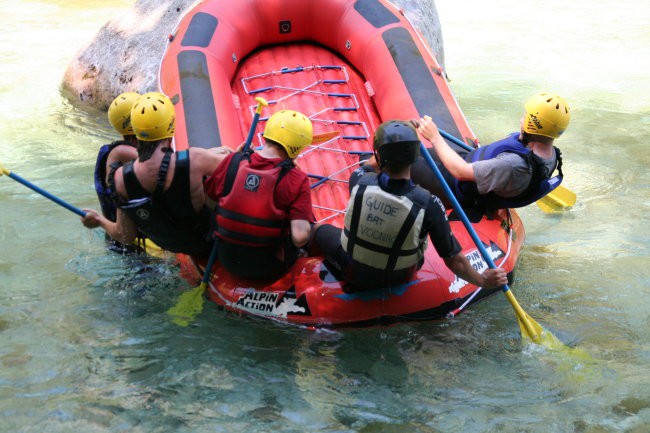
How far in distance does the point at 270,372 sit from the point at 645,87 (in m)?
6.88

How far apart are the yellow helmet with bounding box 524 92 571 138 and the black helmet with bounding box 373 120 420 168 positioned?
0.91 m

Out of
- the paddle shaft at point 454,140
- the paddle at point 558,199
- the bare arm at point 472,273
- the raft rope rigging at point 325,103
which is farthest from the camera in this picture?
the paddle at point 558,199

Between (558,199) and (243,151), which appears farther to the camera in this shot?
(558,199)

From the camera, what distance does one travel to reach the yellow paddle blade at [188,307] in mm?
3703

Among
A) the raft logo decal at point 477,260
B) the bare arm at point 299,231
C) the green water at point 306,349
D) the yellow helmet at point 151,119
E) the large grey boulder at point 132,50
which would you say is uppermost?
the yellow helmet at point 151,119

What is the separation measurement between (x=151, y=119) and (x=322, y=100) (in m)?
2.01

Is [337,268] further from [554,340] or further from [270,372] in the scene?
[554,340]

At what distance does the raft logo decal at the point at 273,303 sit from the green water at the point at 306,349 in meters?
0.10

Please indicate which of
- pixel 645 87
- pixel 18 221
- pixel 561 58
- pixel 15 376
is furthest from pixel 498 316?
pixel 561 58

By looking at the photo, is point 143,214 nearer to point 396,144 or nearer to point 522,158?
point 396,144

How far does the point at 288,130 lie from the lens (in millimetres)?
3248

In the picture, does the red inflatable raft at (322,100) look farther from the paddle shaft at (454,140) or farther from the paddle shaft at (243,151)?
the paddle shaft at (454,140)

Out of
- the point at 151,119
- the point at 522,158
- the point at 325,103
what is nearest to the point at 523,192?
the point at 522,158

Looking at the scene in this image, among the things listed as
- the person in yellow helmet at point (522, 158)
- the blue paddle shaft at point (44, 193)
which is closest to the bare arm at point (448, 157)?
the person in yellow helmet at point (522, 158)
